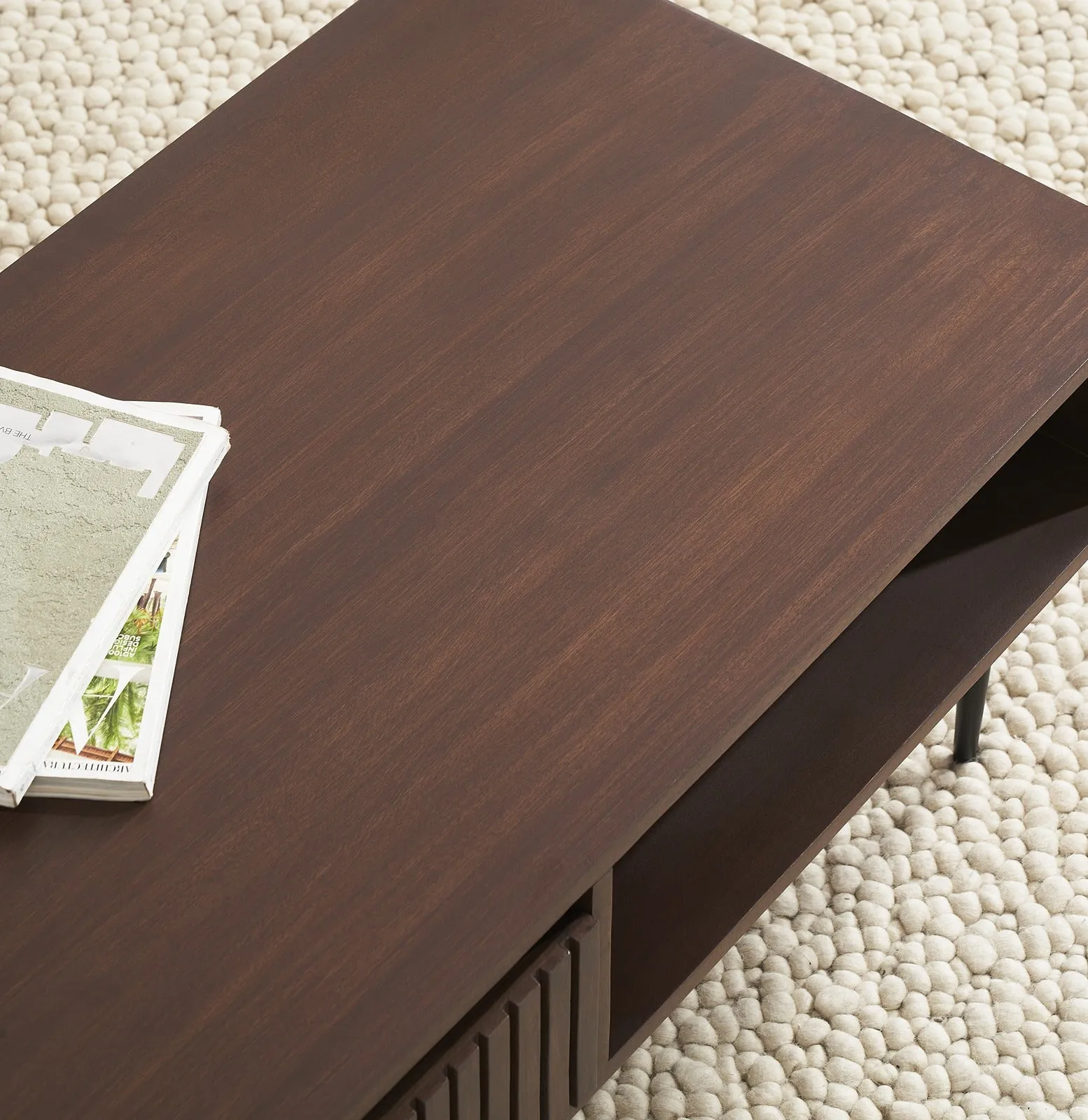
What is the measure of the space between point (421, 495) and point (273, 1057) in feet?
1.51

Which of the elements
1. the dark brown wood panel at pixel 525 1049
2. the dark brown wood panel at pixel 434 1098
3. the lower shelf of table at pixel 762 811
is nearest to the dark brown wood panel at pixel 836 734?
the lower shelf of table at pixel 762 811

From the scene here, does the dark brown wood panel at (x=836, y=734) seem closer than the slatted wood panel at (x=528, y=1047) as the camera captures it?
No

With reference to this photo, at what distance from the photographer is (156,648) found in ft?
3.88

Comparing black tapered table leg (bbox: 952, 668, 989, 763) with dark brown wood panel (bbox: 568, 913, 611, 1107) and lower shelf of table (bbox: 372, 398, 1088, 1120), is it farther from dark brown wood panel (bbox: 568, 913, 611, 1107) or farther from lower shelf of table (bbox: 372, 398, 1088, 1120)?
dark brown wood panel (bbox: 568, 913, 611, 1107)

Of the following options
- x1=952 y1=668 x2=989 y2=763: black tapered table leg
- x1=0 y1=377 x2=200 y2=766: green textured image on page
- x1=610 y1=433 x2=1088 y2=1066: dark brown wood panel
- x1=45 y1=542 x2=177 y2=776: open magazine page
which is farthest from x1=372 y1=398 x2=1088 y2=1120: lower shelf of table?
x1=0 y1=377 x2=200 y2=766: green textured image on page

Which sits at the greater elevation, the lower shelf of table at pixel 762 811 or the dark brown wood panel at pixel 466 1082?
the lower shelf of table at pixel 762 811

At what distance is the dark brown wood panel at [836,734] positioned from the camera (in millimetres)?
1306

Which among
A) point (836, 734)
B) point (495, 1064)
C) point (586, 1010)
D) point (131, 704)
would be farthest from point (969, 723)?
point (131, 704)

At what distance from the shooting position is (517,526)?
1.25 metres

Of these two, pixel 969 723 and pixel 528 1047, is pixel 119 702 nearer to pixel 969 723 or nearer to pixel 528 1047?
pixel 528 1047

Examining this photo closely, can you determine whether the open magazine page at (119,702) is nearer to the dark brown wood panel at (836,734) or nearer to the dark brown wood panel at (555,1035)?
the dark brown wood panel at (555,1035)

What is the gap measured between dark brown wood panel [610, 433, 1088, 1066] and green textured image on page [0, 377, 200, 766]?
0.48 m

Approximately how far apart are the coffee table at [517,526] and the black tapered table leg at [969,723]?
214 millimetres

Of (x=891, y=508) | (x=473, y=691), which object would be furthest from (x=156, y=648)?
(x=891, y=508)
